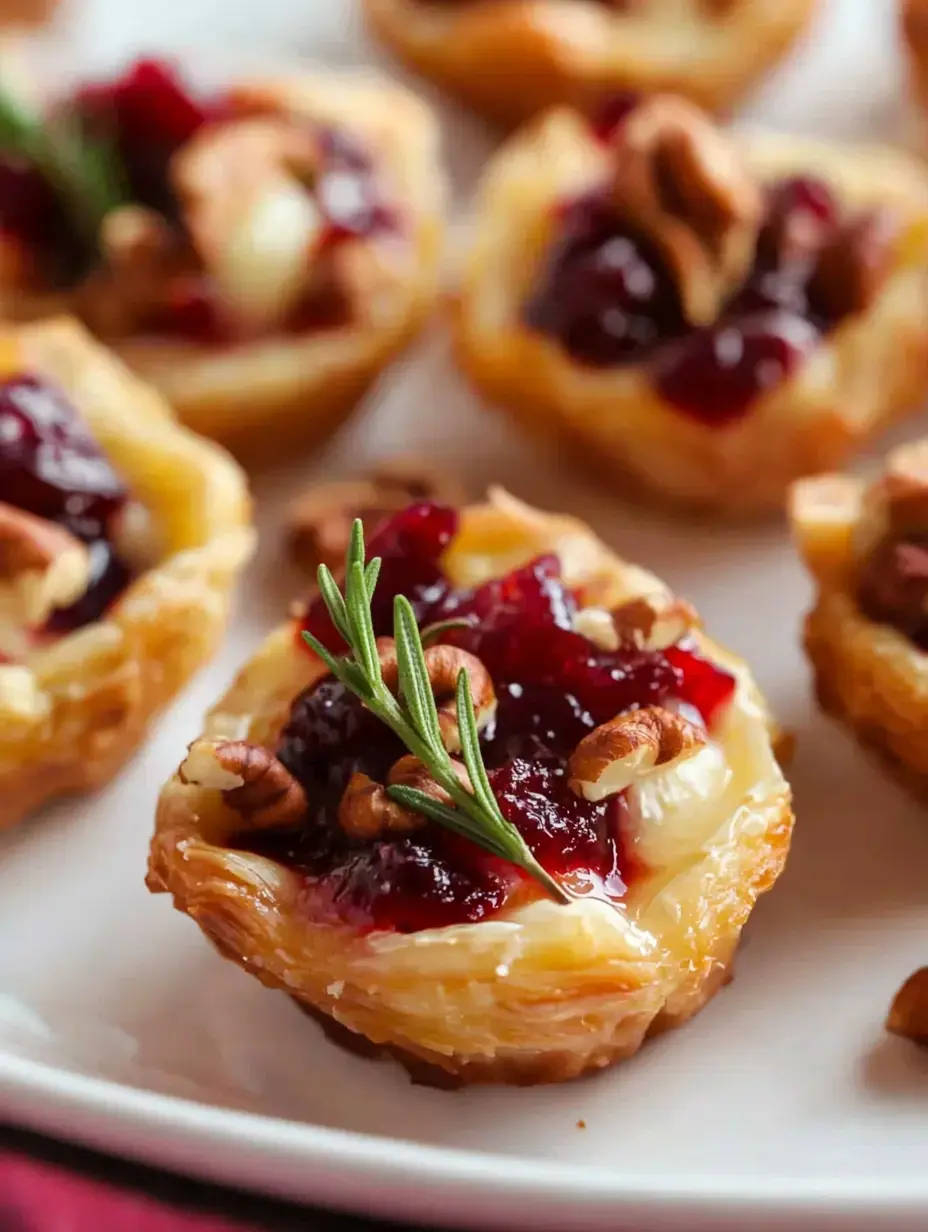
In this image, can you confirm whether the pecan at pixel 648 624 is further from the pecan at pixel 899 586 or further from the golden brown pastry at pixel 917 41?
the golden brown pastry at pixel 917 41

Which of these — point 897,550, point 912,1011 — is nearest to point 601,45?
point 897,550

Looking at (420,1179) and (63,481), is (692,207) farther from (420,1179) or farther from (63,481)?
(420,1179)

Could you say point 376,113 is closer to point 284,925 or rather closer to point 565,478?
point 565,478

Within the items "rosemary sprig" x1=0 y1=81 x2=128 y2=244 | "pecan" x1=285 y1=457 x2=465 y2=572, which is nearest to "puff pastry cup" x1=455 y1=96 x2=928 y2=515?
"pecan" x1=285 y1=457 x2=465 y2=572

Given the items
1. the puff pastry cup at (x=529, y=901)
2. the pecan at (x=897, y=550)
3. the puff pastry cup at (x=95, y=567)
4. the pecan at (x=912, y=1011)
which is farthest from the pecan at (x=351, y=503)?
the pecan at (x=912, y=1011)

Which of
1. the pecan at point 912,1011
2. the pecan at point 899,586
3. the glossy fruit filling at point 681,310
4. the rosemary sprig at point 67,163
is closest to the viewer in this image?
the pecan at point 912,1011

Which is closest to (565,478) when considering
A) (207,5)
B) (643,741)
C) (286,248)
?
(286,248)

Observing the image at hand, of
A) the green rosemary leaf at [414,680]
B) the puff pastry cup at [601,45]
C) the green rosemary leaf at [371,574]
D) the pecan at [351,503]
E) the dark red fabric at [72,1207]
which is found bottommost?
the dark red fabric at [72,1207]
